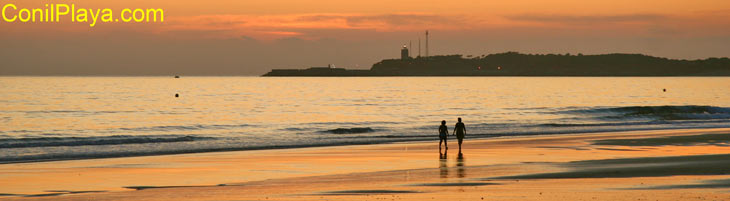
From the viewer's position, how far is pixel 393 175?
24.8 meters

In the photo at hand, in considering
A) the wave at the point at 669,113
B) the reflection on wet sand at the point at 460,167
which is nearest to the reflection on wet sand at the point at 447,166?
the reflection on wet sand at the point at 460,167

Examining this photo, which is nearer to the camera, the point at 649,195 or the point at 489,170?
the point at 649,195

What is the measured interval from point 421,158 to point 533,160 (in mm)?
3906

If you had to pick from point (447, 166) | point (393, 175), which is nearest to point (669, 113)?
point (447, 166)

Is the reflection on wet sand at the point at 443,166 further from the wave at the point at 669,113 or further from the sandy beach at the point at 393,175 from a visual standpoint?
the wave at the point at 669,113

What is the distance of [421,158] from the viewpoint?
3172cm

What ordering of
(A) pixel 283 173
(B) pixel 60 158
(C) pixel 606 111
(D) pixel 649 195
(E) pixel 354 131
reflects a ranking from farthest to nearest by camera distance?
Result: (C) pixel 606 111, (E) pixel 354 131, (B) pixel 60 158, (A) pixel 283 173, (D) pixel 649 195

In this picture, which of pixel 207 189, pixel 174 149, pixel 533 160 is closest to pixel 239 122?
pixel 174 149

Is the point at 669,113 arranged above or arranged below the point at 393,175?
above

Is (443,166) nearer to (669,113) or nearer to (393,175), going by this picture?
(393,175)

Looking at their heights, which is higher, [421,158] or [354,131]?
[354,131]

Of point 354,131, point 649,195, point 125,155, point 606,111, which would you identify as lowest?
point 649,195

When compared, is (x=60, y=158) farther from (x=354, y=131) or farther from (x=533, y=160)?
(x=354, y=131)

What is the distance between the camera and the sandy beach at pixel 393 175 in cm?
2038
